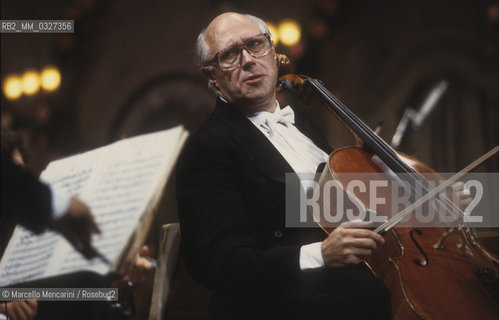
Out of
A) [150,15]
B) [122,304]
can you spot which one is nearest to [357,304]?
[122,304]

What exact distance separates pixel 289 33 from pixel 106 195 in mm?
4141

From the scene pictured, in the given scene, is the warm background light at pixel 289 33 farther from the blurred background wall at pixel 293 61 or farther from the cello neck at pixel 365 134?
the cello neck at pixel 365 134

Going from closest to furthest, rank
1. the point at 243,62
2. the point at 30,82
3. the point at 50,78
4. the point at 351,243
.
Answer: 1. the point at 351,243
2. the point at 243,62
3. the point at 30,82
4. the point at 50,78

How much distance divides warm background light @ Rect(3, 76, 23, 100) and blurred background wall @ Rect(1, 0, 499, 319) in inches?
2.0

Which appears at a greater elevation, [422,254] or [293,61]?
[293,61]

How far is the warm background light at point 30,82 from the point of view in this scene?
556 centimetres

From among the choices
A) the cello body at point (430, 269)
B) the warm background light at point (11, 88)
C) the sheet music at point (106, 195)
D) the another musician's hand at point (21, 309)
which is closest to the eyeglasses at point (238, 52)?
the sheet music at point (106, 195)

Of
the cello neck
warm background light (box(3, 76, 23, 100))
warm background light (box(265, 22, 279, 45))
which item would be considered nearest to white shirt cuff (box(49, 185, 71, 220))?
the cello neck

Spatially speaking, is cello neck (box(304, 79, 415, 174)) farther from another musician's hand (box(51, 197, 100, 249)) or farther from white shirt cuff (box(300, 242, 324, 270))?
another musician's hand (box(51, 197, 100, 249))

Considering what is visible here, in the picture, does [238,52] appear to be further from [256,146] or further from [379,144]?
[379,144]

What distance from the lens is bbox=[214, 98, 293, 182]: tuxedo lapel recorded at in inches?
60.1

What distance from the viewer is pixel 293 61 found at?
17.5 feet

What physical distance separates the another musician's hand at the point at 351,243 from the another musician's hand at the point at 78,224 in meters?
0.58

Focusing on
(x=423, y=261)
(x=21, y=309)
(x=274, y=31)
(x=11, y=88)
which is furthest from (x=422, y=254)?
(x=11, y=88)
